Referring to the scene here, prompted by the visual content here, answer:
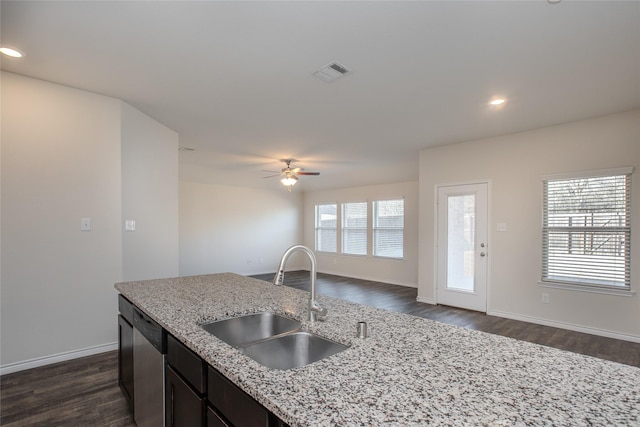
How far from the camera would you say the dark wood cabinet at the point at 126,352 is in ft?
6.57

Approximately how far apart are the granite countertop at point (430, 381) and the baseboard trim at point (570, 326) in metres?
3.71

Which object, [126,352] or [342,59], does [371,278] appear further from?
[126,352]

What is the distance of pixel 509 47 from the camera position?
2291 mm

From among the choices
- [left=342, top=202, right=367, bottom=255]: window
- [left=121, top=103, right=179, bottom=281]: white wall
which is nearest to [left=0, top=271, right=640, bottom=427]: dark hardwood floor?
[left=121, top=103, right=179, bottom=281]: white wall

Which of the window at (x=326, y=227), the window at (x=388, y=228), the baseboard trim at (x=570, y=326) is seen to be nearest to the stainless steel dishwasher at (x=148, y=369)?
the baseboard trim at (x=570, y=326)

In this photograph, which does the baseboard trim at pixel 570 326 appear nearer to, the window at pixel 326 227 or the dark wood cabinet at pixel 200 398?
the dark wood cabinet at pixel 200 398

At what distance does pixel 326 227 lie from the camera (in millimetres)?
9008

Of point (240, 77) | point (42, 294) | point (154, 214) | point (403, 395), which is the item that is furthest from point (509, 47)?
Result: point (42, 294)

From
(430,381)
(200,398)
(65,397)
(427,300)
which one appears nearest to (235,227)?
(427,300)

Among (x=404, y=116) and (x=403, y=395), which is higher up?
(x=404, y=116)

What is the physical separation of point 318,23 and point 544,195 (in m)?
3.83

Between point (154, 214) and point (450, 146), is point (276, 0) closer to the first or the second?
point (154, 214)

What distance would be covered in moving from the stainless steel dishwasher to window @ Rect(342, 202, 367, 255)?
6.46m

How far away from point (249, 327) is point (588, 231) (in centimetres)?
433
